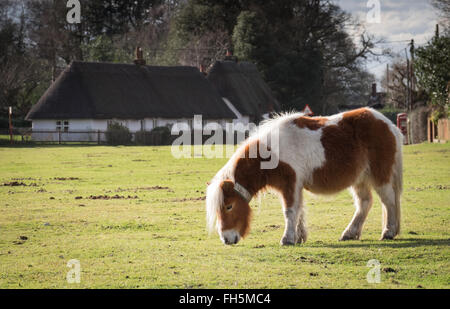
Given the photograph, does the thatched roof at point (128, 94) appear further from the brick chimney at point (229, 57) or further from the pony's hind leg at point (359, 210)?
the pony's hind leg at point (359, 210)

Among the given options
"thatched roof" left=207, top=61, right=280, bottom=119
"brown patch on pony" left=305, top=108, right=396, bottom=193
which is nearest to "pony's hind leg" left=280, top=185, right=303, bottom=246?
"brown patch on pony" left=305, top=108, right=396, bottom=193

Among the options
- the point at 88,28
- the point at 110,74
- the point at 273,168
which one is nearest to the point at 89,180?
the point at 273,168

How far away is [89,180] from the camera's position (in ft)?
64.5

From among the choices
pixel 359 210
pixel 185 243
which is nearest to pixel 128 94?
pixel 185 243

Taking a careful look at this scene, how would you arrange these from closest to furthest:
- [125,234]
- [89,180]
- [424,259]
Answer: [424,259], [125,234], [89,180]

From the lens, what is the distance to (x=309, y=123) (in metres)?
9.29

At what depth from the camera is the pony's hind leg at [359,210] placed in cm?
927

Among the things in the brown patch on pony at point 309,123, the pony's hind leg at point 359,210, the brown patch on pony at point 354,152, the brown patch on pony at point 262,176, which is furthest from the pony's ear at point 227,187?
the pony's hind leg at point 359,210

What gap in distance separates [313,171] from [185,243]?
87.3 inches

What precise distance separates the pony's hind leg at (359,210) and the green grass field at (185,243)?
0.25 meters

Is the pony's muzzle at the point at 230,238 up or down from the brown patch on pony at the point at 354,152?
down

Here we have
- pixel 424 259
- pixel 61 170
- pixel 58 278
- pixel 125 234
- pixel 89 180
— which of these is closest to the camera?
pixel 58 278

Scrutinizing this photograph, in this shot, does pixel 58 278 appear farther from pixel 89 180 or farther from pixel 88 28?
pixel 88 28
